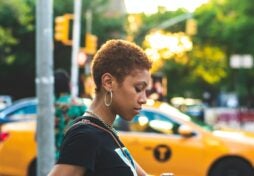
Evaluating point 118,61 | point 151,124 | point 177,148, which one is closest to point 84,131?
point 118,61

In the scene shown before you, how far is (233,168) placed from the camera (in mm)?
10180

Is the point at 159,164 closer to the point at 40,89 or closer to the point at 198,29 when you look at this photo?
the point at 40,89

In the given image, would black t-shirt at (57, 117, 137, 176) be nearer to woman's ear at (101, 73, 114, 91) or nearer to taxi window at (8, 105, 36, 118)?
woman's ear at (101, 73, 114, 91)

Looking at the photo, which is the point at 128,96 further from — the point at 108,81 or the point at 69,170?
the point at 69,170

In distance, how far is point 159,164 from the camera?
33.1ft

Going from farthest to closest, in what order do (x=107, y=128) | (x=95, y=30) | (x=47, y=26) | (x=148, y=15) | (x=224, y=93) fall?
(x=224, y=93) → (x=148, y=15) → (x=95, y=30) → (x=47, y=26) → (x=107, y=128)

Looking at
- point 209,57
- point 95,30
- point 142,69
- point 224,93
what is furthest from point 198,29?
point 142,69

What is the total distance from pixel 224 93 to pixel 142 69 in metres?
76.2

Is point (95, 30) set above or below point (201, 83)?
above

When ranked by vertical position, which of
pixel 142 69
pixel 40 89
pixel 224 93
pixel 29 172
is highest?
pixel 142 69

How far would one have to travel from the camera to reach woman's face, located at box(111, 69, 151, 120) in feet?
Result: 8.54

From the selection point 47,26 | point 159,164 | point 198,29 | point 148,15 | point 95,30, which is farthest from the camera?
point 148,15

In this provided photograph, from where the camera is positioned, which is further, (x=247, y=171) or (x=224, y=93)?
(x=224, y=93)

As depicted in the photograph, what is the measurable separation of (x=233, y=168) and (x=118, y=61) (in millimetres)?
7819
